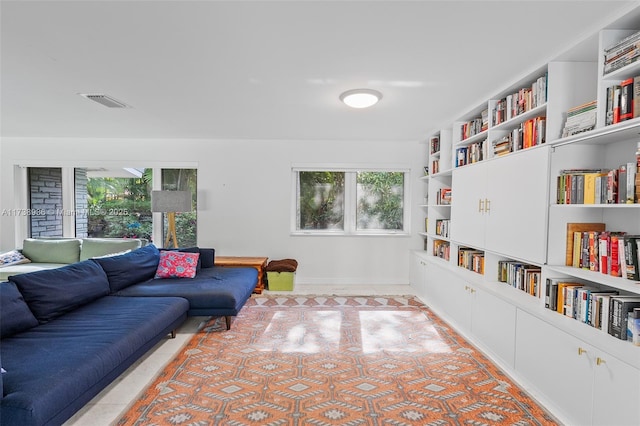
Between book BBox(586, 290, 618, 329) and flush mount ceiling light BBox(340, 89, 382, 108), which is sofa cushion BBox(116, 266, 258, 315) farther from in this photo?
book BBox(586, 290, 618, 329)

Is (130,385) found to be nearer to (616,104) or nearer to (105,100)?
(105,100)

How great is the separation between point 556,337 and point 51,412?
283 cm

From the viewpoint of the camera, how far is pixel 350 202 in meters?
5.38

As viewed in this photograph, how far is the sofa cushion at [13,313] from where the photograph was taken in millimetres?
2090

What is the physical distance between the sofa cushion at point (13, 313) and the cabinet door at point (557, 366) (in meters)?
3.52

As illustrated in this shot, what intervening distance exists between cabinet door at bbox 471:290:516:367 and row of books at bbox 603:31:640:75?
5.63 feet

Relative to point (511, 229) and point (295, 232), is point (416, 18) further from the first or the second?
point (295, 232)

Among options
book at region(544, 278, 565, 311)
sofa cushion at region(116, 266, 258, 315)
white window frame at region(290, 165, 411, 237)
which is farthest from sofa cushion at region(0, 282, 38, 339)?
book at region(544, 278, 565, 311)

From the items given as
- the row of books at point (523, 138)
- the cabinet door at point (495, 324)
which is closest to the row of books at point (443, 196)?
the row of books at point (523, 138)

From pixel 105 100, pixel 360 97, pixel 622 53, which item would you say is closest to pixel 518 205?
pixel 622 53

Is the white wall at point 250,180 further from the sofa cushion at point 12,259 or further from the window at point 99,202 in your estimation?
the sofa cushion at point 12,259

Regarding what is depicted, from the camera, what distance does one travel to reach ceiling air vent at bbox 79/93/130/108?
3.19 meters

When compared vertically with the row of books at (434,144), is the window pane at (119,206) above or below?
below

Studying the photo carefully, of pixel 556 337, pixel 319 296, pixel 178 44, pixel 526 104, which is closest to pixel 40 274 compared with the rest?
pixel 178 44
